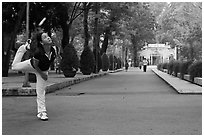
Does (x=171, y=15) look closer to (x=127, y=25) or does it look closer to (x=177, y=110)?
(x=127, y=25)

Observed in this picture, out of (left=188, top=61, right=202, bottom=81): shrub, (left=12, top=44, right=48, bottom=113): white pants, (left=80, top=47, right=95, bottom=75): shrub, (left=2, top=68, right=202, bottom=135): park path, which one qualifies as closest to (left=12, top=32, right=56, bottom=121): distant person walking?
(left=12, top=44, right=48, bottom=113): white pants

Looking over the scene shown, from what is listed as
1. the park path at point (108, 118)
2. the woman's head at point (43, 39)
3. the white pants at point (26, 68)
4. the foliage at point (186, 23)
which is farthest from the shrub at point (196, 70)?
the foliage at point (186, 23)

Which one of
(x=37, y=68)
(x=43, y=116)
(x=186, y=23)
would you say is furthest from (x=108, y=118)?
(x=186, y=23)

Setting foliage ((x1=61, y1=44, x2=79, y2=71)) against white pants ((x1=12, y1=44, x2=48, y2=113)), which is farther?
foliage ((x1=61, y1=44, x2=79, y2=71))

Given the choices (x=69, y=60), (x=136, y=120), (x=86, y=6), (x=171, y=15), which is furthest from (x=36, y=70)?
(x=171, y=15)

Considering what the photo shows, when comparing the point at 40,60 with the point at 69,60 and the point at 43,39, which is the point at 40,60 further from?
the point at 69,60

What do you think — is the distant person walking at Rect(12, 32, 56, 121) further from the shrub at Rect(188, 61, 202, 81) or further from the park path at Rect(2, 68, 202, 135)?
the shrub at Rect(188, 61, 202, 81)

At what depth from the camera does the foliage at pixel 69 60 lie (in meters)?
25.9

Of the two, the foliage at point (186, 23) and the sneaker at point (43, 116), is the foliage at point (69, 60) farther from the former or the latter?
the sneaker at point (43, 116)

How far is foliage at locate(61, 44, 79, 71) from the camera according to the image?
25.9 meters

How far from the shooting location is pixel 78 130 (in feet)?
22.7

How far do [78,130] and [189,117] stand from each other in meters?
2.71

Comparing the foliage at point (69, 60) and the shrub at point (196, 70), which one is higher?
the foliage at point (69, 60)

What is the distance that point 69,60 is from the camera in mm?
26031
